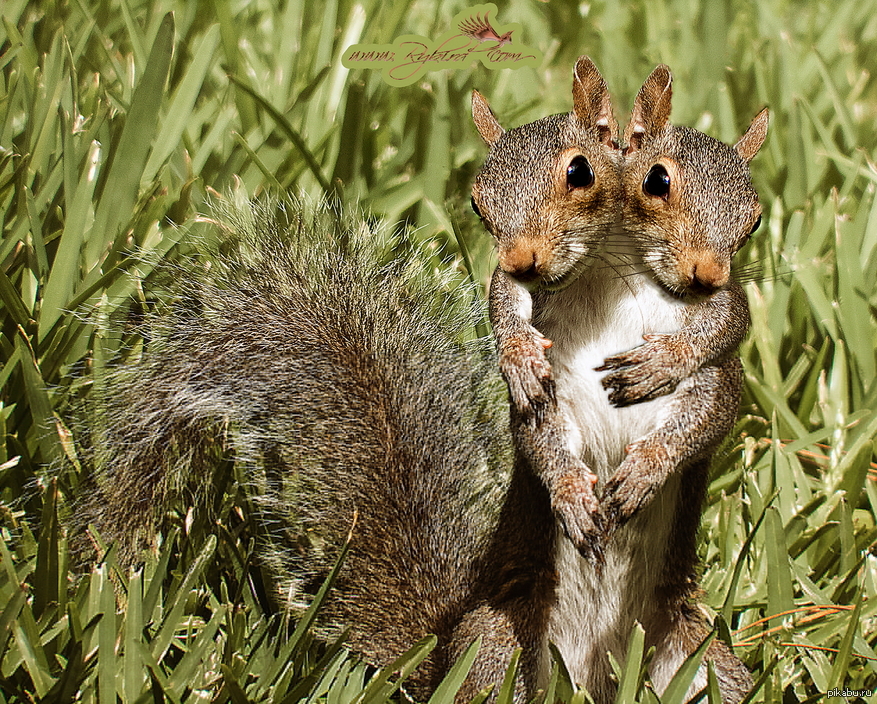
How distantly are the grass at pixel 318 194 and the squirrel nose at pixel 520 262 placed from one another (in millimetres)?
555

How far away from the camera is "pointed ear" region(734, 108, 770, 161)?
4.75ft

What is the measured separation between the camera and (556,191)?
4.31 feet

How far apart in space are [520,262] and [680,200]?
0.76 ft

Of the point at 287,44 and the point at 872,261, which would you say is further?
the point at 287,44

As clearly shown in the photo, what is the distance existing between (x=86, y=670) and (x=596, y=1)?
279 centimetres

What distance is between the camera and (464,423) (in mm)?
1772

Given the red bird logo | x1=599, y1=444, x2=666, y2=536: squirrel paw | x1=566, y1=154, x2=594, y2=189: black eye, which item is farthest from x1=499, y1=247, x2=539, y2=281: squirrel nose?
the red bird logo

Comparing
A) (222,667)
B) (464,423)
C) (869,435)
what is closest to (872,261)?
(869,435)

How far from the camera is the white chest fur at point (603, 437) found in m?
1.47

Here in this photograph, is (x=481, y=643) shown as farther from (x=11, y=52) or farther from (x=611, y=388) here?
(x=11, y=52)

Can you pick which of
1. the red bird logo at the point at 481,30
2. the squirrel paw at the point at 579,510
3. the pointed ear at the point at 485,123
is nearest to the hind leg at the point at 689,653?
the squirrel paw at the point at 579,510

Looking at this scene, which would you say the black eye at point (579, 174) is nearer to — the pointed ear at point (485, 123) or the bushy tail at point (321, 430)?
the pointed ear at point (485, 123)

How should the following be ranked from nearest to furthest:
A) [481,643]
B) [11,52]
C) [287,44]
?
[481,643]
[11,52]
[287,44]

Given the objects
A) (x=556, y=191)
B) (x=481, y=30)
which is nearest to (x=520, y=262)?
(x=556, y=191)
